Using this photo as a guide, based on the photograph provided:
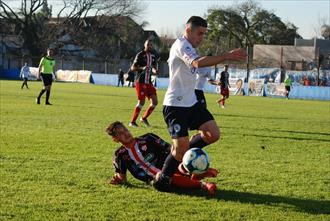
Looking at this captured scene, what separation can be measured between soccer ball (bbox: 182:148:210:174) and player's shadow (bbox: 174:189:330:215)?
0.96ft

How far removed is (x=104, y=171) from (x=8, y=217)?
241cm

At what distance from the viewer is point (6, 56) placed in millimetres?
73125

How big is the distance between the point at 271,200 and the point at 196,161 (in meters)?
0.88

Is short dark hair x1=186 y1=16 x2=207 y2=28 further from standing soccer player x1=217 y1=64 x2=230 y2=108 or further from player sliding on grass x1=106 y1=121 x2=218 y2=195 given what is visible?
standing soccer player x1=217 y1=64 x2=230 y2=108

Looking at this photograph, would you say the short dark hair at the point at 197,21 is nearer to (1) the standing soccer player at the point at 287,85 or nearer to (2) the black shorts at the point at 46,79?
(2) the black shorts at the point at 46,79

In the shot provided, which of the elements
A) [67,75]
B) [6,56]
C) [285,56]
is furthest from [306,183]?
[6,56]

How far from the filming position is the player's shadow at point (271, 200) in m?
5.73

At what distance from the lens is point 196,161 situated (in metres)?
6.06

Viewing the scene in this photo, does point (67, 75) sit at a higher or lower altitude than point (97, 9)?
lower

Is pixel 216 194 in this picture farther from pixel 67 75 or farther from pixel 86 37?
pixel 86 37

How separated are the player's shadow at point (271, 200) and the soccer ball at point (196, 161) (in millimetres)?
294

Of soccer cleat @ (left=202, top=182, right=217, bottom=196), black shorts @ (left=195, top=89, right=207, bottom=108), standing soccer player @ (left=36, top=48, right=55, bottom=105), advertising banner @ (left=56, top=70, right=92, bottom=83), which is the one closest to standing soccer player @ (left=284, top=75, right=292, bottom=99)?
standing soccer player @ (left=36, top=48, right=55, bottom=105)

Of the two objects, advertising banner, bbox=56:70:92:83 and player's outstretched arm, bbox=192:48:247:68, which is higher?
player's outstretched arm, bbox=192:48:247:68

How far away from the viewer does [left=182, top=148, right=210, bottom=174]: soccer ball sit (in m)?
6.06
